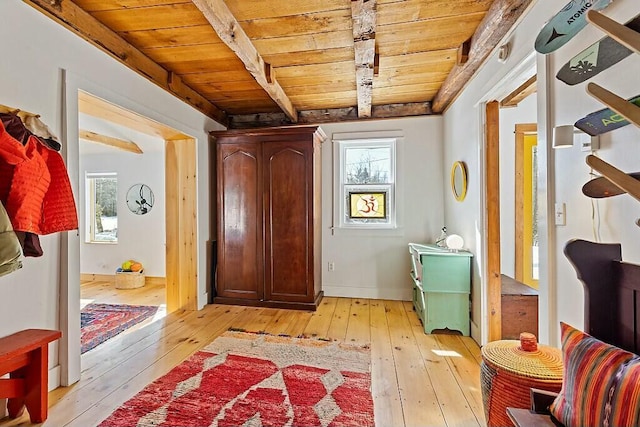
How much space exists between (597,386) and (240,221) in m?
3.33

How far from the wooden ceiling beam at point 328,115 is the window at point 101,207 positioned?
2.70 metres

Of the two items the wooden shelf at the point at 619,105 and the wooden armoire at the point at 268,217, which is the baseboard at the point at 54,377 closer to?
the wooden armoire at the point at 268,217

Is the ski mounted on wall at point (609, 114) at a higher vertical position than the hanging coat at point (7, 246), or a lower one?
higher

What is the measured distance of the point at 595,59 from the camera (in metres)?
1.27

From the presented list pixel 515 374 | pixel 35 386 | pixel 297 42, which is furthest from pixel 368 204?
pixel 35 386

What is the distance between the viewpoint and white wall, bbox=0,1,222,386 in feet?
5.53

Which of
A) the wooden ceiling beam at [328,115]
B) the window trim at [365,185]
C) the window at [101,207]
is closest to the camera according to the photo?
the wooden ceiling beam at [328,115]

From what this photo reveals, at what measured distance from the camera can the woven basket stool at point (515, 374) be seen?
1.22 metres

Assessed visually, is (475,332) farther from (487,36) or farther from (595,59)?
(487,36)

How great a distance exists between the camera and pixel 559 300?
157 cm

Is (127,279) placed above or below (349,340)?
above

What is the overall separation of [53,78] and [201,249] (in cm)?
217

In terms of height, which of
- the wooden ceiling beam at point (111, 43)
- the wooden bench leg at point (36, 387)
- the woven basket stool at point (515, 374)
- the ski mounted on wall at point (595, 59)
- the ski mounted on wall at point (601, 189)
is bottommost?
the wooden bench leg at point (36, 387)

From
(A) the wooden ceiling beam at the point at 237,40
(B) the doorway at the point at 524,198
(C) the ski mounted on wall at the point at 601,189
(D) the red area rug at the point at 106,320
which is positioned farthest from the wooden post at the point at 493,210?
(D) the red area rug at the point at 106,320
